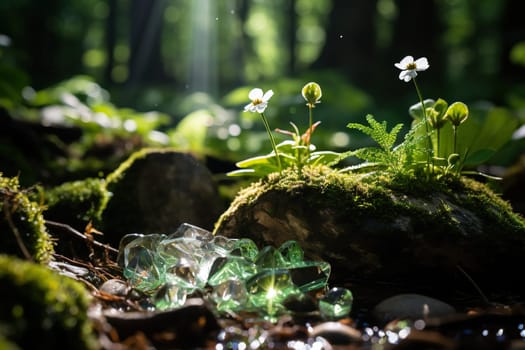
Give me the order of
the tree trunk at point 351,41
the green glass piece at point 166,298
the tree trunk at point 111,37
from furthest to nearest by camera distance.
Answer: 1. the tree trunk at point 111,37
2. the tree trunk at point 351,41
3. the green glass piece at point 166,298

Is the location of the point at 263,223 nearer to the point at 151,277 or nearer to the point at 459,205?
the point at 151,277

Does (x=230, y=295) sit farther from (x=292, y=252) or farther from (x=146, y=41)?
(x=146, y=41)

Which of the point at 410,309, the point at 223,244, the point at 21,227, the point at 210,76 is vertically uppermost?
the point at 21,227

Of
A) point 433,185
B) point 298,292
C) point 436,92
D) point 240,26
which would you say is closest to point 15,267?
point 298,292

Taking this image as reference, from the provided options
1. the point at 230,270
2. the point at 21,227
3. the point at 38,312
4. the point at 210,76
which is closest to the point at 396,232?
the point at 230,270

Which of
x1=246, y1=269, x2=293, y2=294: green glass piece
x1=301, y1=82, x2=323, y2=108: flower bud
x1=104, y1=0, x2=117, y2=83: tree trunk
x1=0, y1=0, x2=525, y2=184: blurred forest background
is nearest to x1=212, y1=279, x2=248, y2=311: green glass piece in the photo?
x1=246, y1=269, x2=293, y2=294: green glass piece

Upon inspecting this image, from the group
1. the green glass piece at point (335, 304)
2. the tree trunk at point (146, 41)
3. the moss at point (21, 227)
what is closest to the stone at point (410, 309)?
the green glass piece at point (335, 304)

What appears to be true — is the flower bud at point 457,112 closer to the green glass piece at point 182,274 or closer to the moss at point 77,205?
the green glass piece at point 182,274

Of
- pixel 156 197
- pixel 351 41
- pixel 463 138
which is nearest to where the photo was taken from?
pixel 463 138
